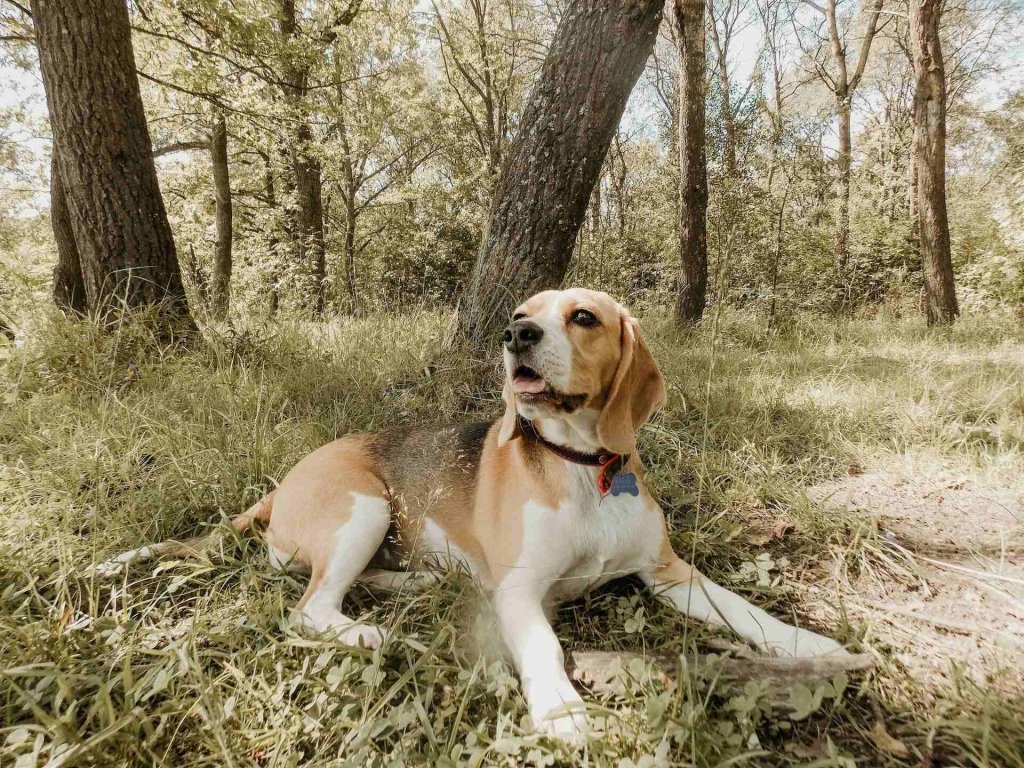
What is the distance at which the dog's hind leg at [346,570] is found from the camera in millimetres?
1893

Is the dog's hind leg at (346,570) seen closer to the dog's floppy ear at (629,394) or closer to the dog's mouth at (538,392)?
the dog's mouth at (538,392)

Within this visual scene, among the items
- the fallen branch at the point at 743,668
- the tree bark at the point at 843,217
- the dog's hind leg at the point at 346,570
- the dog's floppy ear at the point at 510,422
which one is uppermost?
the tree bark at the point at 843,217

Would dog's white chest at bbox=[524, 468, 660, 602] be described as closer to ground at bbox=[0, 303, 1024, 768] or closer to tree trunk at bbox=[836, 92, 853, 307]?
ground at bbox=[0, 303, 1024, 768]

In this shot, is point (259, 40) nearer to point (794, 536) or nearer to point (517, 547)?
point (517, 547)

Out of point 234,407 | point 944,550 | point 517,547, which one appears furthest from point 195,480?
point 944,550

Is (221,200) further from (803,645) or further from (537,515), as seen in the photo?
(803,645)

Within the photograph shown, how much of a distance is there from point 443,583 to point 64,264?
19.7ft

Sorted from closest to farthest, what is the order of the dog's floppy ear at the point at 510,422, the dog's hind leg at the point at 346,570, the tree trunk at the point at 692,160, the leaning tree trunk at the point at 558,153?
1. the dog's hind leg at the point at 346,570
2. the dog's floppy ear at the point at 510,422
3. the leaning tree trunk at the point at 558,153
4. the tree trunk at the point at 692,160

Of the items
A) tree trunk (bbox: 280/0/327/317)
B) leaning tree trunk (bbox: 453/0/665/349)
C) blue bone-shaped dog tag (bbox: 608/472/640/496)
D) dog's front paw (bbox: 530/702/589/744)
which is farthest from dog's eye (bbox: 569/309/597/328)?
tree trunk (bbox: 280/0/327/317)

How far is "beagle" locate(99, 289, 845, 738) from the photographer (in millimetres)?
1910

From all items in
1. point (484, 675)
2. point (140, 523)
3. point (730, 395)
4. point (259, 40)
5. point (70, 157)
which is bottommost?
point (484, 675)

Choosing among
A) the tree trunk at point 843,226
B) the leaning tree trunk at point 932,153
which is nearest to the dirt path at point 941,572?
the leaning tree trunk at point 932,153

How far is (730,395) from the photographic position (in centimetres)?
424

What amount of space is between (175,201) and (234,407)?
48.3 feet
